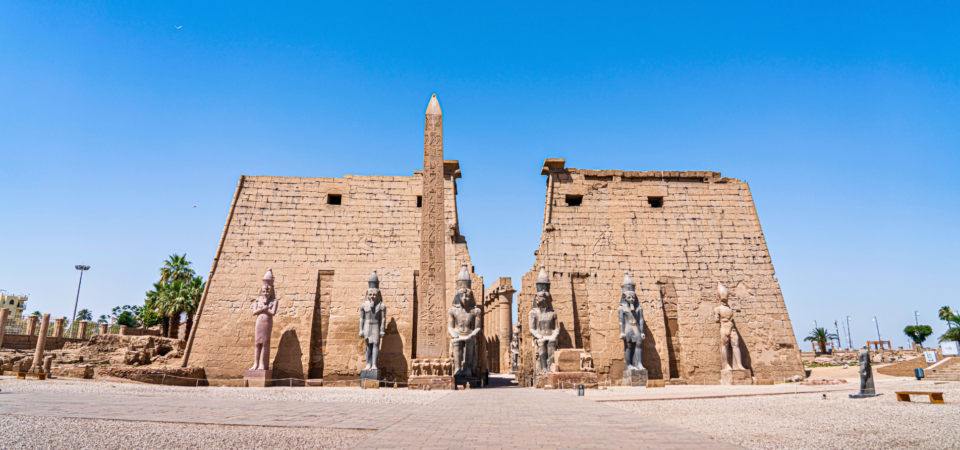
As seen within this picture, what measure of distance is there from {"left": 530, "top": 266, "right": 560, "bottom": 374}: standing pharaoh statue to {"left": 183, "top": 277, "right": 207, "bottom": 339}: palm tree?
17.2 meters

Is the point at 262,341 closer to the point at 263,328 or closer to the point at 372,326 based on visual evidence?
the point at 263,328

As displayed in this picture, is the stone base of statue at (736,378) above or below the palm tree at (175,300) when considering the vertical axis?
below

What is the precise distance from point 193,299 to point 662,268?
21.6m

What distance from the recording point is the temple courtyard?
4086mm

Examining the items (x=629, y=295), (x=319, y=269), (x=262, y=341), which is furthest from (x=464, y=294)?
(x=262, y=341)

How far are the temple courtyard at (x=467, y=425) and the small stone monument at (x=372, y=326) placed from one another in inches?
221

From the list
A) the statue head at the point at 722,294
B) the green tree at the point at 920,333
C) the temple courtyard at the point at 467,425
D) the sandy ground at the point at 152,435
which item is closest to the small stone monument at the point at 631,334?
the statue head at the point at 722,294

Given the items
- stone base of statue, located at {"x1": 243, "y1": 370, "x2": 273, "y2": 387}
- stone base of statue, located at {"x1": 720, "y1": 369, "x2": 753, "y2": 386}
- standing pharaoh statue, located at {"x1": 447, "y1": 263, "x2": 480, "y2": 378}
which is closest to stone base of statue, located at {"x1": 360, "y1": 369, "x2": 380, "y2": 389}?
standing pharaoh statue, located at {"x1": 447, "y1": 263, "x2": 480, "y2": 378}

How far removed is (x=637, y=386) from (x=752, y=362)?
13.6 feet

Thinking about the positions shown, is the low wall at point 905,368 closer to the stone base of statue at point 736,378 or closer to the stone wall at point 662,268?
the stone wall at point 662,268

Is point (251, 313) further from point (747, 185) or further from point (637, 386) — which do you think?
point (747, 185)

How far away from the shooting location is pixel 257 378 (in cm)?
1260

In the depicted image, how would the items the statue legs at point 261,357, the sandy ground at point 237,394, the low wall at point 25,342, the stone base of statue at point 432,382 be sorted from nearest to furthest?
the sandy ground at point 237,394
the stone base of statue at point 432,382
the statue legs at point 261,357
the low wall at point 25,342

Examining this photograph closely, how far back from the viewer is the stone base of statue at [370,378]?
12469 millimetres
